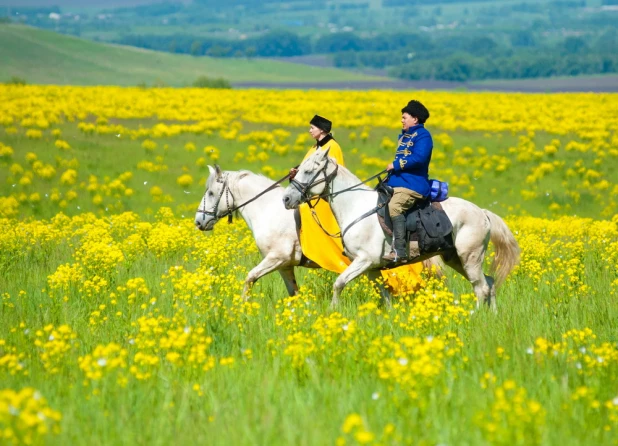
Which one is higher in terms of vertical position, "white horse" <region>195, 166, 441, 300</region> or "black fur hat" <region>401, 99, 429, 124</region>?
"black fur hat" <region>401, 99, 429, 124</region>

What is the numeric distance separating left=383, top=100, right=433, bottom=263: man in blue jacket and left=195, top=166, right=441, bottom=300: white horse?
0.78 meters

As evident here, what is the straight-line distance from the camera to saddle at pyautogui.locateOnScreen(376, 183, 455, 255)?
933cm

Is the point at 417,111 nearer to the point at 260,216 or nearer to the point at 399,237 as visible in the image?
the point at 399,237

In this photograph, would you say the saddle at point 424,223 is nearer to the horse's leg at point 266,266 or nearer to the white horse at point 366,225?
the white horse at point 366,225

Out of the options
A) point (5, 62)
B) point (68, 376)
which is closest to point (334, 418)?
point (68, 376)

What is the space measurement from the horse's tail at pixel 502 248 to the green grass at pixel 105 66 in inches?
2385

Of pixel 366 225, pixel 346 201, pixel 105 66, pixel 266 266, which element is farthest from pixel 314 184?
pixel 105 66

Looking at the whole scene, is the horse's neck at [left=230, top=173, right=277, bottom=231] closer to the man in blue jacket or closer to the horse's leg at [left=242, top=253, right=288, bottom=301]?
the horse's leg at [left=242, top=253, right=288, bottom=301]

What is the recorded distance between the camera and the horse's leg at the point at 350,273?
366 inches

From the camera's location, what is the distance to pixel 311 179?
30.5 feet

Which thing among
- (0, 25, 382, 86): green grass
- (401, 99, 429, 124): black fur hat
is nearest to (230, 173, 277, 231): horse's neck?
(401, 99, 429, 124): black fur hat

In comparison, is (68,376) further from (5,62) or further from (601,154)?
(5,62)

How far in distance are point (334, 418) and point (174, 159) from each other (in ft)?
75.1

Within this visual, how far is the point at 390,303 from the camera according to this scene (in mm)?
9602
